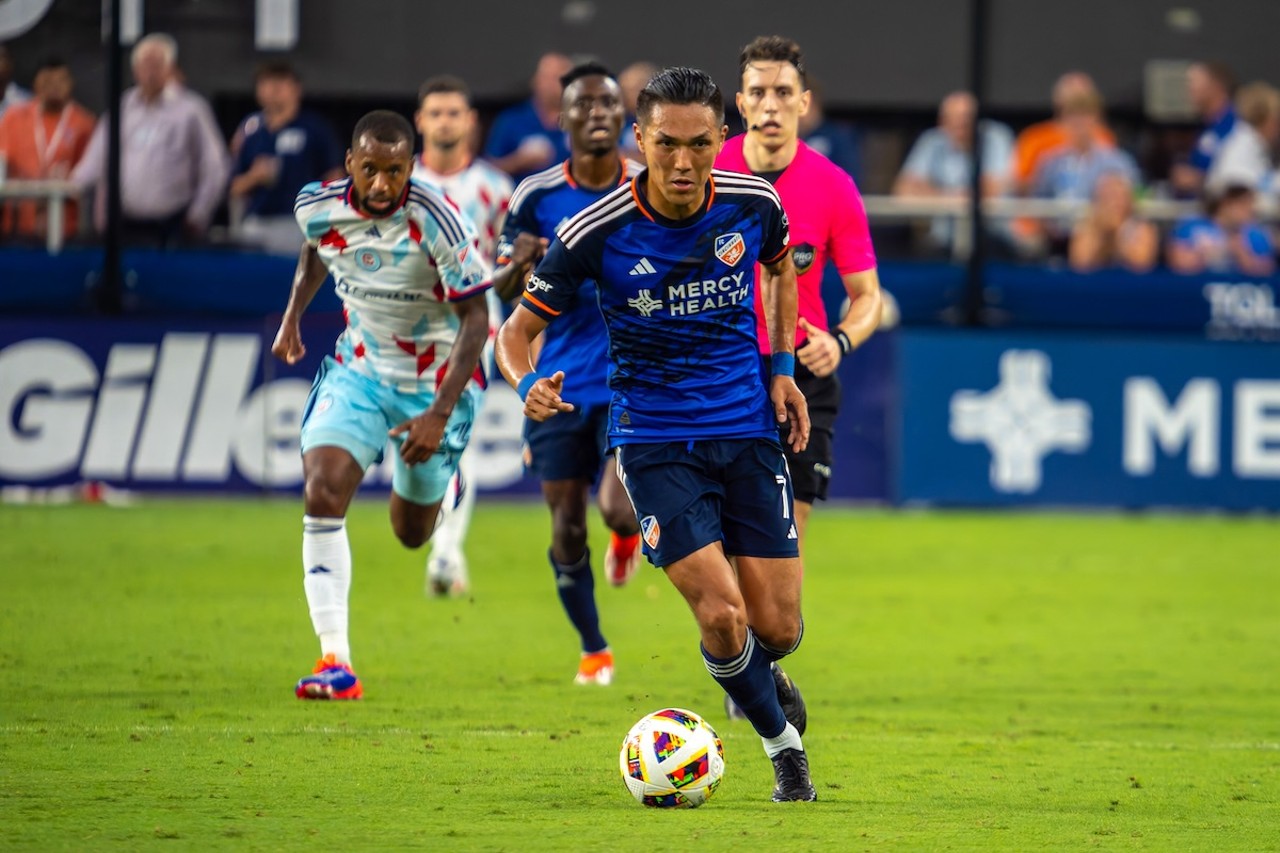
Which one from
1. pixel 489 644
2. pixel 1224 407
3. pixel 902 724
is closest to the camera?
pixel 902 724

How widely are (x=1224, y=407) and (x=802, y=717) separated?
9.64 meters

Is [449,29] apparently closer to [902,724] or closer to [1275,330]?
[1275,330]

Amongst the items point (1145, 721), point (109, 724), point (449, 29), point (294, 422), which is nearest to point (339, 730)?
point (109, 724)

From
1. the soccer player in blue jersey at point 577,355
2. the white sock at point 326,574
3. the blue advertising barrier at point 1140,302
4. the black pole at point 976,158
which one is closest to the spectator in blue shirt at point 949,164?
the black pole at point 976,158

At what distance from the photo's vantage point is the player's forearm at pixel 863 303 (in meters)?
7.69

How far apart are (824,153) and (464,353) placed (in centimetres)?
838

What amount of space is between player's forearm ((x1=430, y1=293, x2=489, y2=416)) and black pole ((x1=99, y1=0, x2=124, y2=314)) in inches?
289

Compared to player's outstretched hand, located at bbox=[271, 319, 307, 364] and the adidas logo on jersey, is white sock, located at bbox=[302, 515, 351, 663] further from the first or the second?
the adidas logo on jersey

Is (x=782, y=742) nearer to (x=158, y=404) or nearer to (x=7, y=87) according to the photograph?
(x=158, y=404)

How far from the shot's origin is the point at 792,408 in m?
6.63

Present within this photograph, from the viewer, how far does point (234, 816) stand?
578 centimetres

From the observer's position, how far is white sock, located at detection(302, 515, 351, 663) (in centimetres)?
808

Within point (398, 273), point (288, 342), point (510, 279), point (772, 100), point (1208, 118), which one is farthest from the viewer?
point (1208, 118)

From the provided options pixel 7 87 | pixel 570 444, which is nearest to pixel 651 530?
pixel 570 444
